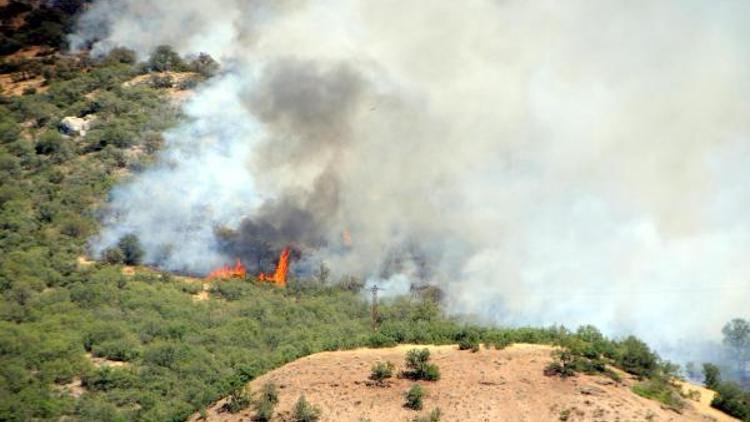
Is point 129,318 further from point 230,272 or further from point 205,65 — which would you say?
point 205,65

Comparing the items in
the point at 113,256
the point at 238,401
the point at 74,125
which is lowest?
the point at 238,401

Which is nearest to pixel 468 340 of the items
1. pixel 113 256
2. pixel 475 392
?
pixel 475 392

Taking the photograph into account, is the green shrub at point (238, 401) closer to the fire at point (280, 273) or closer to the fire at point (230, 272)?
the fire at point (280, 273)

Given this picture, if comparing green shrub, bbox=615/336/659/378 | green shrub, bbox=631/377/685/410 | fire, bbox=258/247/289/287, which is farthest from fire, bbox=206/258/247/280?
green shrub, bbox=631/377/685/410

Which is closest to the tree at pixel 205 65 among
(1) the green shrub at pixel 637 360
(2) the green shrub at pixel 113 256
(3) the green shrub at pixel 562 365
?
(2) the green shrub at pixel 113 256

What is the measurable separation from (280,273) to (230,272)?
13.5ft

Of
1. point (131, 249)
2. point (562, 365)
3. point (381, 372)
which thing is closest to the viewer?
point (562, 365)

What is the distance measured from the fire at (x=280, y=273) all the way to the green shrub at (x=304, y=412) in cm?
3248

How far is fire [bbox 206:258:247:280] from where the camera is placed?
266 feet

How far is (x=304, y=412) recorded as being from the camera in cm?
4744

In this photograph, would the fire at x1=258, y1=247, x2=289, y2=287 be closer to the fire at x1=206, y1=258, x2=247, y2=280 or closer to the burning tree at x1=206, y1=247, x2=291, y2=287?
the burning tree at x1=206, y1=247, x2=291, y2=287

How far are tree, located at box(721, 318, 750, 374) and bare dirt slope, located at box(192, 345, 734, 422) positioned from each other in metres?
34.4

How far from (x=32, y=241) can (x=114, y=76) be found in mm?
39802

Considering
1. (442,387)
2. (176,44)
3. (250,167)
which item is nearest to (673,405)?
(442,387)
